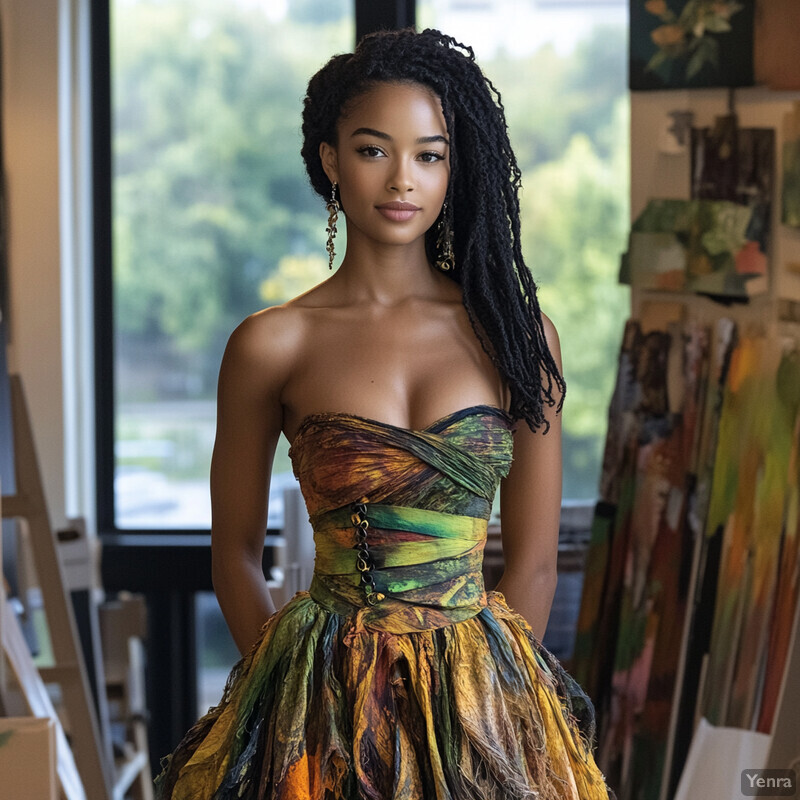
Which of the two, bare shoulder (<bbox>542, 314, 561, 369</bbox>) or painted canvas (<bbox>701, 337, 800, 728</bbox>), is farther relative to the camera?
painted canvas (<bbox>701, 337, 800, 728</bbox>)

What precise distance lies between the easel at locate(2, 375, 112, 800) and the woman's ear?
1452 millimetres

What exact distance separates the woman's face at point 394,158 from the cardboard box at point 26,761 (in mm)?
906

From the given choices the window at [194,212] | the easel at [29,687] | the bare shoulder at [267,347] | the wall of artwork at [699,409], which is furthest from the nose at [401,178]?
the window at [194,212]

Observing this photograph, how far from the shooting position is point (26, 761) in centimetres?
164

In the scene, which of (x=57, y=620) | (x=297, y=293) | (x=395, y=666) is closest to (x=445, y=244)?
(x=395, y=666)

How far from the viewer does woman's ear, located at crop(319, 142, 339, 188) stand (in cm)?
141

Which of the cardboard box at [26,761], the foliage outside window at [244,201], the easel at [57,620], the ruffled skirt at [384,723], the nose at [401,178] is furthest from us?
the foliage outside window at [244,201]

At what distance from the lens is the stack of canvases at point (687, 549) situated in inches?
82.7

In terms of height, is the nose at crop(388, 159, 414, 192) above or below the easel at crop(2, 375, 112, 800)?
above

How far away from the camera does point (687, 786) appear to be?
7.04 feet

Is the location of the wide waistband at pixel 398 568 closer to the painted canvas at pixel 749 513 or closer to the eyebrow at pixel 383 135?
the eyebrow at pixel 383 135

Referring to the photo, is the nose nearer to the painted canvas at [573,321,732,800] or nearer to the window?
the painted canvas at [573,321,732,800]

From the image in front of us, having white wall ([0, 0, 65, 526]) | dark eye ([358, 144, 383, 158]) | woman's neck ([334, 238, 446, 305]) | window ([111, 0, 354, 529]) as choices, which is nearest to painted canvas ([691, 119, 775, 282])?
woman's neck ([334, 238, 446, 305])
